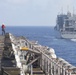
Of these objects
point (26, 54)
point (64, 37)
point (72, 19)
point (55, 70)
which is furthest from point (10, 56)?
point (72, 19)

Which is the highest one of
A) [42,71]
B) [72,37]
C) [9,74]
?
[9,74]

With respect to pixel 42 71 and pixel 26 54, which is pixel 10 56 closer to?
pixel 42 71

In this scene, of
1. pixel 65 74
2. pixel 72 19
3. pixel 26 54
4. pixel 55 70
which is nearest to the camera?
pixel 65 74

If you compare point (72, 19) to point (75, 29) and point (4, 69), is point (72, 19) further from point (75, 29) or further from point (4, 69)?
point (4, 69)

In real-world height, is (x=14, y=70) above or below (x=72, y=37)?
above

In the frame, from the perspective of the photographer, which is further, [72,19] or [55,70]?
[72,19]

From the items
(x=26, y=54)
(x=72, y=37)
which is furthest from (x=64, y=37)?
(x=26, y=54)

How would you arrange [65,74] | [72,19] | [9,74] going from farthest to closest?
[72,19], [65,74], [9,74]

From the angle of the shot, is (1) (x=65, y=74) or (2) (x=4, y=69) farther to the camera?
(1) (x=65, y=74)

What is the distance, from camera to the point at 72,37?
156000 millimetres

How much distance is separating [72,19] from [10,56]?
162 meters

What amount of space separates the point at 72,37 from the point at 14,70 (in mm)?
143997

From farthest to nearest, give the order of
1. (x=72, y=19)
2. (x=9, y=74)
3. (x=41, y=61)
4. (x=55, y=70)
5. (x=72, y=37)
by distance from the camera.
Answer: (x=72, y=19) → (x=72, y=37) → (x=41, y=61) → (x=55, y=70) → (x=9, y=74)

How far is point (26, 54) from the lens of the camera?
2816 cm
